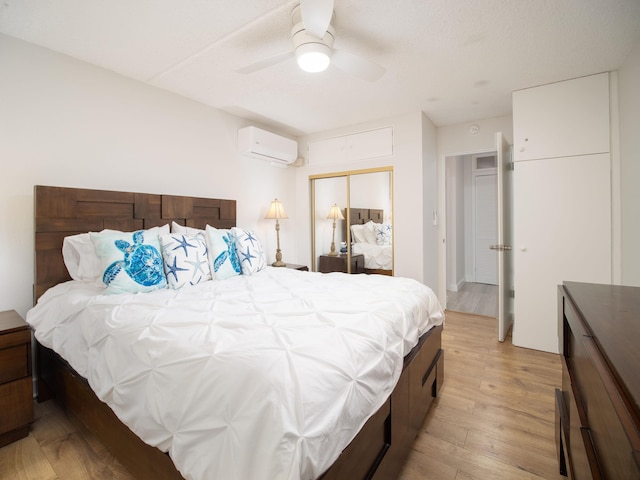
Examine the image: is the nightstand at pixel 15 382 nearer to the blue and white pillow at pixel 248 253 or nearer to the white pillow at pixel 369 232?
the blue and white pillow at pixel 248 253

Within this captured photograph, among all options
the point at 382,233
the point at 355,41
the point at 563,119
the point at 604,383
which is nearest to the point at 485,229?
the point at 382,233

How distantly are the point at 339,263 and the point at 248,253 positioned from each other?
189 cm

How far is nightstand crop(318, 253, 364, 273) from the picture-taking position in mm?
4105

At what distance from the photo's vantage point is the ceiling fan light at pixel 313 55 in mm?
1759

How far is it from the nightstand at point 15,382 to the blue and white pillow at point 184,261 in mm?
806

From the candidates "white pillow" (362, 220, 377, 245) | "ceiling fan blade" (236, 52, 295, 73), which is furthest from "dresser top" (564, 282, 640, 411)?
"white pillow" (362, 220, 377, 245)

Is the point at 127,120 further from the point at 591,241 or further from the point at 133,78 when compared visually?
the point at 591,241

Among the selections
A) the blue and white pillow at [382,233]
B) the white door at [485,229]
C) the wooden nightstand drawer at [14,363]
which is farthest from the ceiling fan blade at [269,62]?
the white door at [485,229]

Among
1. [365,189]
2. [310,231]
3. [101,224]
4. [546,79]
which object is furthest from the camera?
[310,231]

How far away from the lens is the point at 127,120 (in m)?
2.57

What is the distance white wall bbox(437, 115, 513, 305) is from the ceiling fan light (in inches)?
108

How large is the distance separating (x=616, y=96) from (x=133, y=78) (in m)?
4.23

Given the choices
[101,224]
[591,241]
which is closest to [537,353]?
[591,241]

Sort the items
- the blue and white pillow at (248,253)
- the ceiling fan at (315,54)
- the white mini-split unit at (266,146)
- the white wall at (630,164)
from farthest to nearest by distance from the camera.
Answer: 1. the white mini-split unit at (266,146)
2. the blue and white pillow at (248,253)
3. the white wall at (630,164)
4. the ceiling fan at (315,54)
